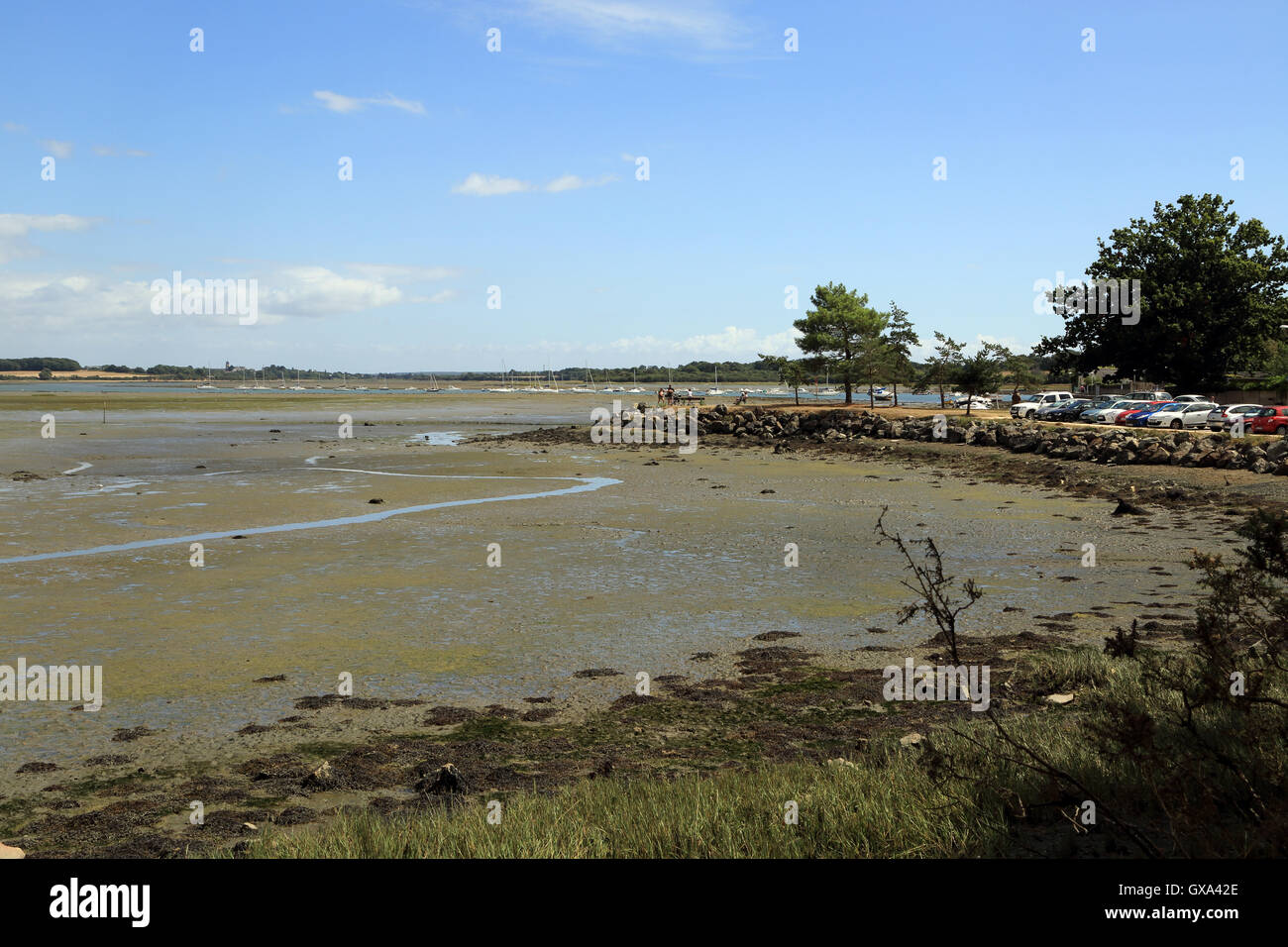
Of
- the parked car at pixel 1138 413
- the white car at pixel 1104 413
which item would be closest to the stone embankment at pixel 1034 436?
the parked car at pixel 1138 413

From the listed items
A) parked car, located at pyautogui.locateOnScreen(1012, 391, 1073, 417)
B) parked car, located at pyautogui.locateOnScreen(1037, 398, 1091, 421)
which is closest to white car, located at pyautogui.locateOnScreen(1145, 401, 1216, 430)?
parked car, located at pyautogui.locateOnScreen(1037, 398, 1091, 421)

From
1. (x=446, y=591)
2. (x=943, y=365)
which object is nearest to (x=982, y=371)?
(x=943, y=365)

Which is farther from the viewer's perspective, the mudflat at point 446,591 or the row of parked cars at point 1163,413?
the row of parked cars at point 1163,413

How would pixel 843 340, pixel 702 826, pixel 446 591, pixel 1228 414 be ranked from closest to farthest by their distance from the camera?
1. pixel 702 826
2. pixel 446 591
3. pixel 1228 414
4. pixel 843 340

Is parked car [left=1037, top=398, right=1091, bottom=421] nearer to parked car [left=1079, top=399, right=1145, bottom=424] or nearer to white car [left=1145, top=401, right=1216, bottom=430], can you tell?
parked car [left=1079, top=399, right=1145, bottom=424]

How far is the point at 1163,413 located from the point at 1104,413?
5599 millimetres

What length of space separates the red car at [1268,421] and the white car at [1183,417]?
6.18 m

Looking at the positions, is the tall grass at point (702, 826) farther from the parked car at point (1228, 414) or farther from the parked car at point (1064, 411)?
the parked car at point (1064, 411)

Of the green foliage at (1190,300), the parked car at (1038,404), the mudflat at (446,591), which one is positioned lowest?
the mudflat at (446,591)

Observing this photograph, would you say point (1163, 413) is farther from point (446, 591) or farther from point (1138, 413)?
point (446, 591)

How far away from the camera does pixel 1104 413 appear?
6222 cm

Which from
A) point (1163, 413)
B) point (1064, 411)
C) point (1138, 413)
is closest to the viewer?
point (1163, 413)

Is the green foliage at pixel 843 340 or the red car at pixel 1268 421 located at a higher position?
the green foliage at pixel 843 340

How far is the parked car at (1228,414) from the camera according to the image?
166ft
